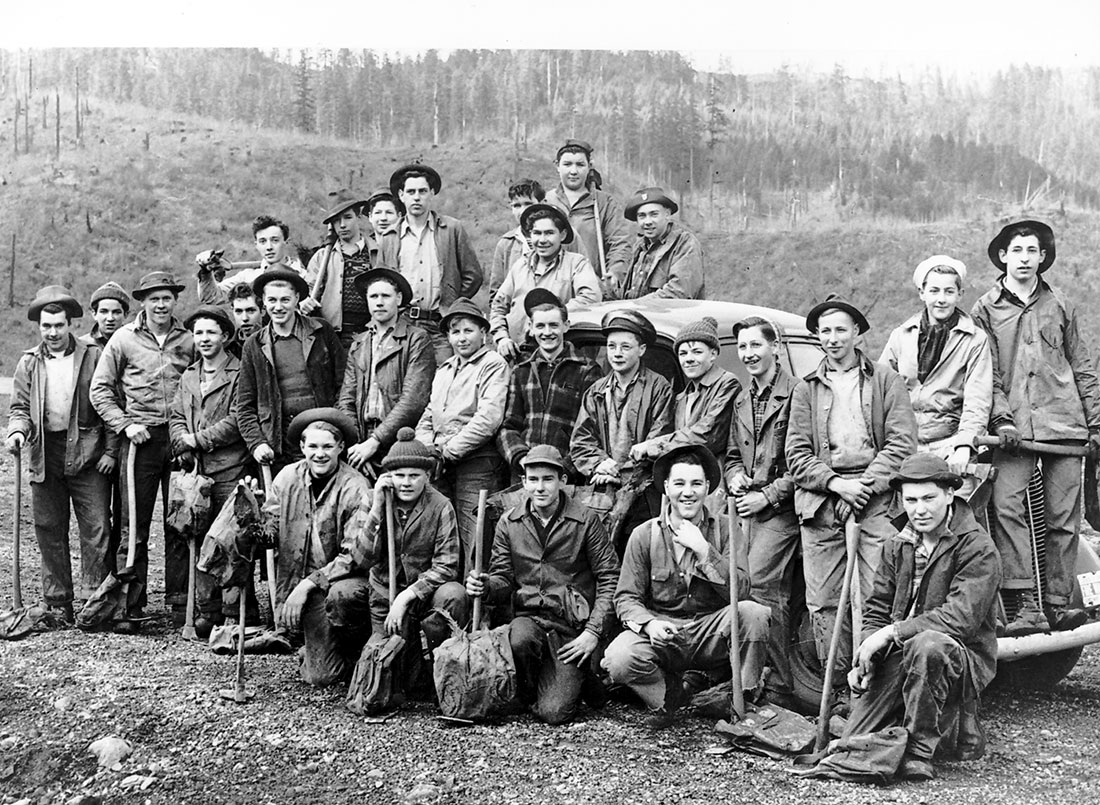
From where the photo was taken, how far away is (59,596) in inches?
314

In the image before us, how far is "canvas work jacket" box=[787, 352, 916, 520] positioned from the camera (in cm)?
578

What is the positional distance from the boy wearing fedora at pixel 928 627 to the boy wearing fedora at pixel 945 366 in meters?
0.84

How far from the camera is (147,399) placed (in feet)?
26.0

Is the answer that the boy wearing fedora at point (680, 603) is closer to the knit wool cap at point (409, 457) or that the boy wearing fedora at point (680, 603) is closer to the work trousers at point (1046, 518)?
the knit wool cap at point (409, 457)

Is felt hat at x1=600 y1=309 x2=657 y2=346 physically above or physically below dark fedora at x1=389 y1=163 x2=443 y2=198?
below

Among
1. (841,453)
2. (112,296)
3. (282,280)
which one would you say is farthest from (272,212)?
(841,453)

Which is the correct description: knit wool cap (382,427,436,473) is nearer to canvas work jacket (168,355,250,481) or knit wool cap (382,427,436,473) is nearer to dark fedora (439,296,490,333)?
dark fedora (439,296,490,333)

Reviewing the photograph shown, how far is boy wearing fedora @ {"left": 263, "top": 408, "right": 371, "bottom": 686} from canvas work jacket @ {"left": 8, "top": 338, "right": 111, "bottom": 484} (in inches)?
67.8

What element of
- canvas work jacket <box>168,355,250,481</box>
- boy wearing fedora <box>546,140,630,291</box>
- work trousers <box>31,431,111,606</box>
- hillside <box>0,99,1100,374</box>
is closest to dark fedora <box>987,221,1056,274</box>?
boy wearing fedora <box>546,140,630,291</box>

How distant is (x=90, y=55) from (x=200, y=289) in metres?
31.8

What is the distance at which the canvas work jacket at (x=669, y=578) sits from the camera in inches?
227

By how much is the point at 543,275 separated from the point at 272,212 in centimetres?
2731

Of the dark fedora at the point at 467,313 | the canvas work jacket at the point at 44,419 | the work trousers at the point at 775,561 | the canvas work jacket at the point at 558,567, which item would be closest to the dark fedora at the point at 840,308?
the work trousers at the point at 775,561

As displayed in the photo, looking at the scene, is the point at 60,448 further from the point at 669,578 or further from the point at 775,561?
the point at 775,561
